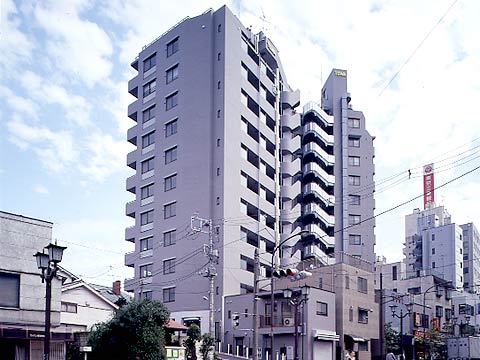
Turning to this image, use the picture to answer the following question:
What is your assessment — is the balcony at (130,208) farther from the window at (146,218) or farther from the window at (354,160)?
the window at (354,160)

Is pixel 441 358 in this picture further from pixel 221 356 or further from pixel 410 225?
pixel 410 225

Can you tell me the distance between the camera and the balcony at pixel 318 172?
3024 inches

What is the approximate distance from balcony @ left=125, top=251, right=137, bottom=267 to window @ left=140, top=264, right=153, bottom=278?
183 cm

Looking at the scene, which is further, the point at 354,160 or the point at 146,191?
the point at 354,160

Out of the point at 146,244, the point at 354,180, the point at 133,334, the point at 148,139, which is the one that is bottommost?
the point at 133,334

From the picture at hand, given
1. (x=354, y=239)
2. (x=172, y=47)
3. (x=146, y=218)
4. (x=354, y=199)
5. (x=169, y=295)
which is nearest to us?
(x=169, y=295)

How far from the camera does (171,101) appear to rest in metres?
65.6

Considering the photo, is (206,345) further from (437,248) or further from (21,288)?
(437,248)

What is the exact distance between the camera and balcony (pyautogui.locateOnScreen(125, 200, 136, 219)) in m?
67.8

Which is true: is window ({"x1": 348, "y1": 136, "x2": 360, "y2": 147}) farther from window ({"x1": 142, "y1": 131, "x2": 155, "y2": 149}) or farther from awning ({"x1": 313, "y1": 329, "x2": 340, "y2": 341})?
awning ({"x1": 313, "y1": 329, "x2": 340, "y2": 341})

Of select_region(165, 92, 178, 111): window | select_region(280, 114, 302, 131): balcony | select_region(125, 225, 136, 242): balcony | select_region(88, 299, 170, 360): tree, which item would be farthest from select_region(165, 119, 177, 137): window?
select_region(88, 299, 170, 360): tree

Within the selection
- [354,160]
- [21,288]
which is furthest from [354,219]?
[21,288]

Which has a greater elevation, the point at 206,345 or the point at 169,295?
the point at 169,295

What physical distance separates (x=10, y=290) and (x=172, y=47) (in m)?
48.2
